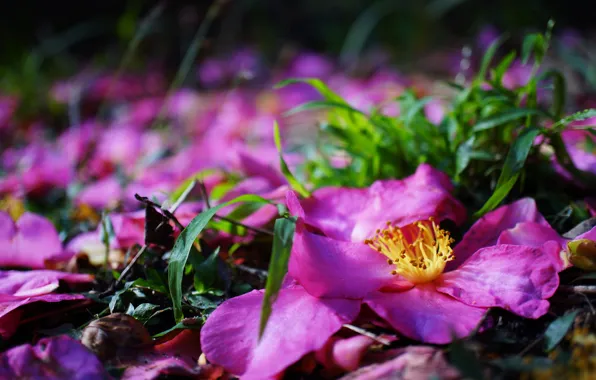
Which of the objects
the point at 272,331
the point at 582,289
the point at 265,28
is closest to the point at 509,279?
the point at 582,289

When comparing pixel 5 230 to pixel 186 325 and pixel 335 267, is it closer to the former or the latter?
pixel 186 325

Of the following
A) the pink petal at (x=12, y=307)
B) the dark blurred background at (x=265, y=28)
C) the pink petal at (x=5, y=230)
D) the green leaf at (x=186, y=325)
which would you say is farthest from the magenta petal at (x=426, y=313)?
the dark blurred background at (x=265, y=28)

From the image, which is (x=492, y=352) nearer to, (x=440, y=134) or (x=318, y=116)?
(x=440, y=134)

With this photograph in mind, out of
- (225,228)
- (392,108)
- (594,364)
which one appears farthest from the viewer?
(392,108)

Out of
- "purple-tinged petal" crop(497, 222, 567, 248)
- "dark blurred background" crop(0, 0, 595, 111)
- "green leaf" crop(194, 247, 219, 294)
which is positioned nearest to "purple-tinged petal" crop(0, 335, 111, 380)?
"green leaf" crop(194, 247, 219, 294)

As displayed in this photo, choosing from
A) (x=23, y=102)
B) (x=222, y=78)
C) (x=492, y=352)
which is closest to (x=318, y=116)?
(x=222, y=78)

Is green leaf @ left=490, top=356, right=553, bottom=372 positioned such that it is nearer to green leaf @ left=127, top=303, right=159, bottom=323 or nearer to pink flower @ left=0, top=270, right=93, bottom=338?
green leaf @ left=127, top=303, right=159, bottom=323

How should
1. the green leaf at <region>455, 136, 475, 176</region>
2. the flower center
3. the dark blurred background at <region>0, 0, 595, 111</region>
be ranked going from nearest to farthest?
the flower center → the green leaf at <region>455, 136, 475, 176</region> → the dark blurred background at <region>0, 0, 595, 111</region>

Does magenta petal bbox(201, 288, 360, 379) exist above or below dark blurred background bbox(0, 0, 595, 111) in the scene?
below
